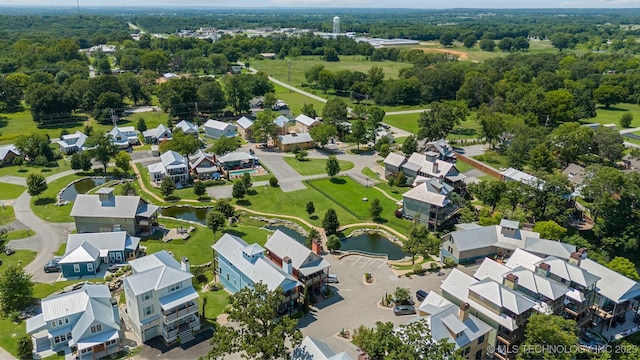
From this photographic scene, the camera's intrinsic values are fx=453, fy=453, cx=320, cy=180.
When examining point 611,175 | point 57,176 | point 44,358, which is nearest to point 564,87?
point 611,175

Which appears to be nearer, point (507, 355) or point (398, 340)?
point (398, 340)

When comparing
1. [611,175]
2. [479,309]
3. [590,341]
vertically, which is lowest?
[590,341]

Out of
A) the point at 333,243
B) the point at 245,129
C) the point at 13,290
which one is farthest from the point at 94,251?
the point at 245,129

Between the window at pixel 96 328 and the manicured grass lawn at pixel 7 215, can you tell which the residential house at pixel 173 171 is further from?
the window at pixel 96 328

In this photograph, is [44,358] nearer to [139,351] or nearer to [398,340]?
[139,351]

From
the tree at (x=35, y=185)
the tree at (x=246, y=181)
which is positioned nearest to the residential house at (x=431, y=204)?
the tree at (x=246, y=181)

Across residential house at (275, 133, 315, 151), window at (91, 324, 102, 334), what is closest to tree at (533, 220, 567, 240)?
window at (91, 324, 102, 334)

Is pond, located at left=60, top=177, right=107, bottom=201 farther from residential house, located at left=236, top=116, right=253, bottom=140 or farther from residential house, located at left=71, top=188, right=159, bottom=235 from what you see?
residential house, located at left=236, top=116, right=253, bottom=140
